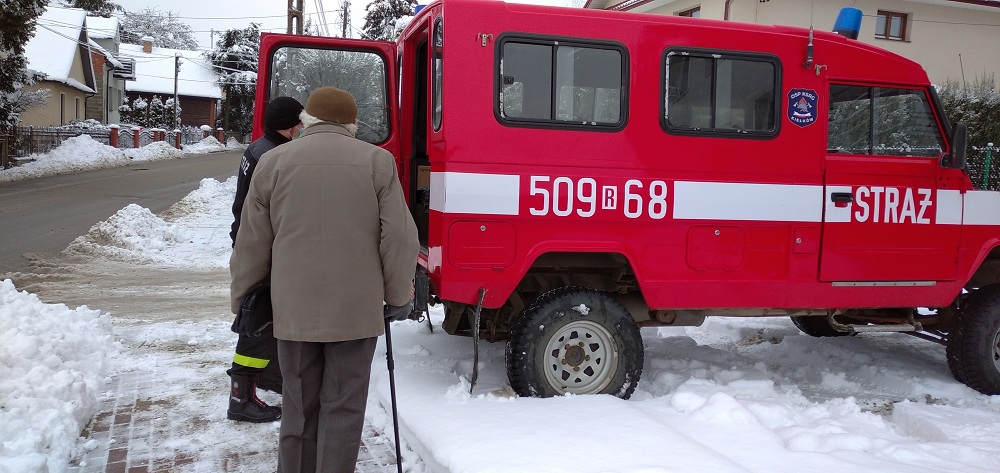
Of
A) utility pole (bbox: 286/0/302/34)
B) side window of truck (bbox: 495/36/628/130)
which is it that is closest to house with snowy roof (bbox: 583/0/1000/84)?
utility pole (bbox: 286/0/302/34)

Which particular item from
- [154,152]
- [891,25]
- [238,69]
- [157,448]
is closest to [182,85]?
[238,69]

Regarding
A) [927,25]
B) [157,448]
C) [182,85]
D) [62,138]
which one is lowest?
[157,448]

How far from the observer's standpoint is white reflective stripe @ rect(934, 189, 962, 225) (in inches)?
213

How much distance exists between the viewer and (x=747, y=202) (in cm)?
504

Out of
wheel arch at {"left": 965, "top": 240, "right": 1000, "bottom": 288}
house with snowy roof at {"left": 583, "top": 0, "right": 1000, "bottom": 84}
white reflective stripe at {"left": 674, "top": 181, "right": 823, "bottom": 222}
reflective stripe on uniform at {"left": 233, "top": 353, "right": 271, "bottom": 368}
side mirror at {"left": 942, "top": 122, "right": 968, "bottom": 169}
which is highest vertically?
house with snowy roof at {"left": 583, "top": 0, "right": 1000, "bottom": 84}

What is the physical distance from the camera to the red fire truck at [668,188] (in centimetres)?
470

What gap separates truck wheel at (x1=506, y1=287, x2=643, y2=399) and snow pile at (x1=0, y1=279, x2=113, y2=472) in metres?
2.55

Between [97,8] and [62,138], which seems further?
[97,8]

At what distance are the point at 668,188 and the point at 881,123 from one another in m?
1.69

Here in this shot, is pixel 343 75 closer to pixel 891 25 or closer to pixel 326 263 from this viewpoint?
pixel 326 263

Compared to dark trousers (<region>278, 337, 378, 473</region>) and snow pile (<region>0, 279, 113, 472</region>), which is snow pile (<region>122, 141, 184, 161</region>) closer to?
snow pile (<region>0, 279, 113, 472</region>)

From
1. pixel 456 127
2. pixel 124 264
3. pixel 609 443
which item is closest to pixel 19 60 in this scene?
pixel 124 264

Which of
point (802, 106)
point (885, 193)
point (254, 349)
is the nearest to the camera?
point (254, 349)

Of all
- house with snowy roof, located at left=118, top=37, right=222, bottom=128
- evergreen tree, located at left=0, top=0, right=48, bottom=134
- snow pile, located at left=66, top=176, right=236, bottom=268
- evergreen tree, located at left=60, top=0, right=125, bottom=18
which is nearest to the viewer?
snow pile, located at left=66, top=176, right=236, bottom=268
